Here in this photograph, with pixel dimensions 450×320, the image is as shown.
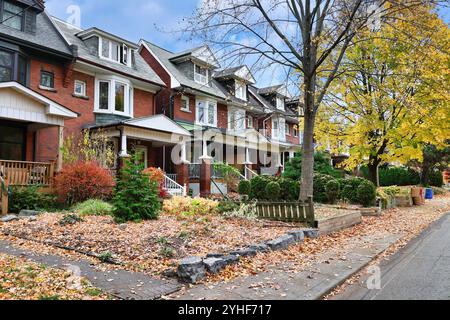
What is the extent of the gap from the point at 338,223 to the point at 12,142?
13.7m

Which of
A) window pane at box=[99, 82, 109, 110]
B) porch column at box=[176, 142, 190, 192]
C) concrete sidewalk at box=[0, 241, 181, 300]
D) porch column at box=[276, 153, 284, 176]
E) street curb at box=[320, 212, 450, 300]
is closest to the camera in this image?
concrete sidewalk at box=[0, 241, 181, 300]

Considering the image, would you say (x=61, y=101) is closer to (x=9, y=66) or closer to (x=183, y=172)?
(x=9, y=66)

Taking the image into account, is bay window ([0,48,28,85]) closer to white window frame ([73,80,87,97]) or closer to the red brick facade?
the red brick facade

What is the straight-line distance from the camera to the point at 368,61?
16.4 meters

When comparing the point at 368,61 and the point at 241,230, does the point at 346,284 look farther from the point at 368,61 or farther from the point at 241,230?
the point at 368,61

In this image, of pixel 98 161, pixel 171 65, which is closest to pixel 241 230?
pixel 98 161

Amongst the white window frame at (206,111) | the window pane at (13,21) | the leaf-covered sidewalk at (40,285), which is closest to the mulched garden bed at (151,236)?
the leaf-covered sidewalk at (40,285)

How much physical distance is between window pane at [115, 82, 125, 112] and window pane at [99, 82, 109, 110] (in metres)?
0.54

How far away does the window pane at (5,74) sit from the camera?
14.7 metres

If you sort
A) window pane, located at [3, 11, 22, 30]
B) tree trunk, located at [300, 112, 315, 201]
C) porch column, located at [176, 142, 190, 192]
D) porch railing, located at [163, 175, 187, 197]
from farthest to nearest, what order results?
porch column, located at [176, 142, 190, 192] < porch railing, located at [163, 175, 187, 197] < window pane, located at [3, 11, 22, 30] < tree trunk, located at [300, 112, 315, 201]

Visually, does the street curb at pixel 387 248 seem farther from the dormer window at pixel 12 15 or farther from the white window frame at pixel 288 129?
the white window frame at pixel 288 129

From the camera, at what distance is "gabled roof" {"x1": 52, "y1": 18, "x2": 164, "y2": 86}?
17.8 meters

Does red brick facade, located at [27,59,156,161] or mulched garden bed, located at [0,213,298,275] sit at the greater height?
red brick facade, located at [27,59,156,161]

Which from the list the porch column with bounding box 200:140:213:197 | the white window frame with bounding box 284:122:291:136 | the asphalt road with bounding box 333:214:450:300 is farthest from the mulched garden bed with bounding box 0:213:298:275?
the white window frame with bounding box 284:122:291:136
